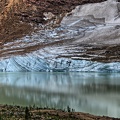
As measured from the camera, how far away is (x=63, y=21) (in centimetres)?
9006

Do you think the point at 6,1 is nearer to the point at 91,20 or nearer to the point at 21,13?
the point at 21,13

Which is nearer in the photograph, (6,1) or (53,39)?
(53,39)

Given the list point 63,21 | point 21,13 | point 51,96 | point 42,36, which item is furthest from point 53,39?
point 51,96

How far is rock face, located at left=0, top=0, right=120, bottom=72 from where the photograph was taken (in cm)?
5875

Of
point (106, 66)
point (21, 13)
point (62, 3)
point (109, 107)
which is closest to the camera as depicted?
point (109, 107)

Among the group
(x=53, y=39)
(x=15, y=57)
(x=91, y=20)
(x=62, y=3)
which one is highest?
(x=62, y=3)

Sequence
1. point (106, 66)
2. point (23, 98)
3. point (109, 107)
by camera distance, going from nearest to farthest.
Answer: point (109, 107) < point (23, 98) < point (106, 66)

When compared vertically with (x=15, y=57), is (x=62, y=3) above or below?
→ above

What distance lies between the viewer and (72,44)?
7019 centimetres

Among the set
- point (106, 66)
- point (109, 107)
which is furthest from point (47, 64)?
point (109, 107)

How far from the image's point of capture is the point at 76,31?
8081 centimetres

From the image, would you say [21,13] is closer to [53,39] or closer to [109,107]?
[53,39]

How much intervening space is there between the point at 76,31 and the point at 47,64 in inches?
895

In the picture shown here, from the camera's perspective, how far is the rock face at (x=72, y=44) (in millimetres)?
58750
